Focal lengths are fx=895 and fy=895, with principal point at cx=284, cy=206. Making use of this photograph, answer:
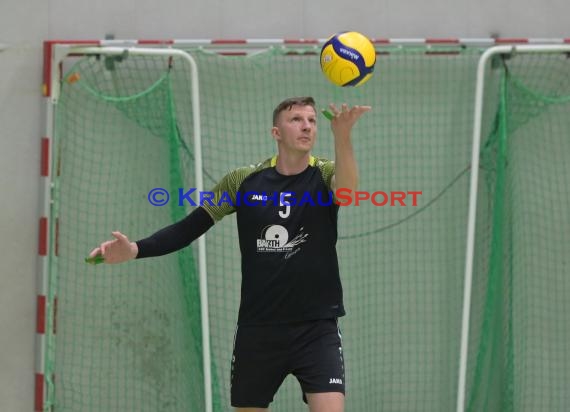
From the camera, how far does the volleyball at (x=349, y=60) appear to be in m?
4.88

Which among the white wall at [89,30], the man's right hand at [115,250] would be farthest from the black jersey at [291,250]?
the white wall at [89,30]

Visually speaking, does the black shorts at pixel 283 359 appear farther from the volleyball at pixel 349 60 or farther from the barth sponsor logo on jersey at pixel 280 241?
the volleyball at pixel 349 60

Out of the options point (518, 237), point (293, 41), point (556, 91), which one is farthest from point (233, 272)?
point (556, 91)

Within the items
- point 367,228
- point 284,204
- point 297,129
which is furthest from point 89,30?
point 284,204

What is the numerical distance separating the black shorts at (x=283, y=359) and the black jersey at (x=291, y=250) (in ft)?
0.20

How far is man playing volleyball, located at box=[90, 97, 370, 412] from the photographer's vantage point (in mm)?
4586

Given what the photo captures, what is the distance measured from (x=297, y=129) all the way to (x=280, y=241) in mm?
595

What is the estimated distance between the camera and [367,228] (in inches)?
270

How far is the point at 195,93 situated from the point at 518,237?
8.81 ft

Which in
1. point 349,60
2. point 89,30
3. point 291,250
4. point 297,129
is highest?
point 89,30

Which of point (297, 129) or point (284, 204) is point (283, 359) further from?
point (297, 129)

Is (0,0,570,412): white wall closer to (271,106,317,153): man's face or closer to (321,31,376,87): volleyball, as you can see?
(321,31,376,87): volleyball

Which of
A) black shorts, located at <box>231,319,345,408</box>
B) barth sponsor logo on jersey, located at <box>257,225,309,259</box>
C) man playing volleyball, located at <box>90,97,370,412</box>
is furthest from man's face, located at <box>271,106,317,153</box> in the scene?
black shorts, located at <box>231,319,345,408</box>

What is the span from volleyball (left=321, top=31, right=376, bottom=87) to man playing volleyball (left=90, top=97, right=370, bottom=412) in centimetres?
27
